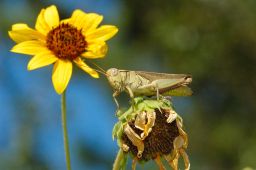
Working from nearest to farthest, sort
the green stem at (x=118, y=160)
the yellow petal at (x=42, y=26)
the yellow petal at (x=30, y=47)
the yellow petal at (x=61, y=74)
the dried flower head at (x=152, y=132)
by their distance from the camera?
1. the green stem at (x=118, y=160)
2. the dried flower head at (x=152, y=132)
3. the yellow petal at (x=61, y=74)
4. the yellow petal at (x=30, y=47)
5. the yellow petal at (x=42, y=26)

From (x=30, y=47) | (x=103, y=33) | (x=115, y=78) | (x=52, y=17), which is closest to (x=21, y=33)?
(x=30, y=47)

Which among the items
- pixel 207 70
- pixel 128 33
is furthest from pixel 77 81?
pixel 207 70

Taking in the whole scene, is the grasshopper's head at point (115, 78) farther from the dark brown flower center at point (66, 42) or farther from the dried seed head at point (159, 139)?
the dark brown flower center at point (66, 42)

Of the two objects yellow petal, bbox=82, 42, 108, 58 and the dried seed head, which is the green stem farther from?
yellow petal, bbox=82, 42, 108, 58

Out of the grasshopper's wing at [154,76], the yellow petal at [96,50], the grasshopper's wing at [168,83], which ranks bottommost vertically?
the grasshopper's wing at [168,83]

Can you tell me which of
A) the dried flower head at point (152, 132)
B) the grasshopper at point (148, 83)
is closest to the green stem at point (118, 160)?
the dried flower head at point (152, 132)

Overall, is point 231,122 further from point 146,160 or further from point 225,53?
point 146,160

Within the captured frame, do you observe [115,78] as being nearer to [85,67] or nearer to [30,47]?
[85,67]
